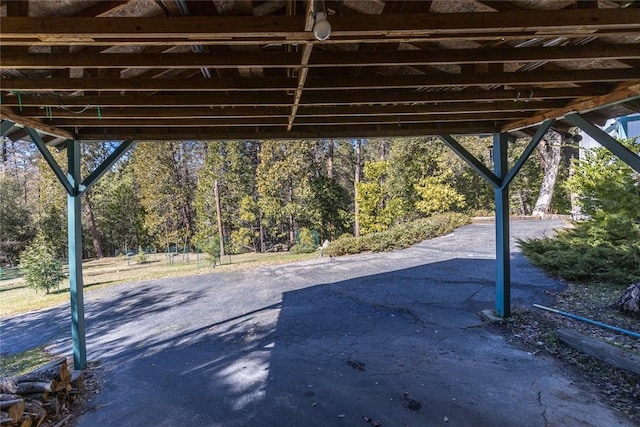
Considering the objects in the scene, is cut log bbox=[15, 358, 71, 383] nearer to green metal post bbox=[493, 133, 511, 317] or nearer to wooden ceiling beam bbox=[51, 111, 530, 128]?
wooden ceiling beam bbox=[51, 111, 530, 128]

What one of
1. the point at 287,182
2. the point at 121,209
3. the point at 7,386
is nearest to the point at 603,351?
the point at 7,386

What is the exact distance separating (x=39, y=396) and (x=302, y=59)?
3.44 m

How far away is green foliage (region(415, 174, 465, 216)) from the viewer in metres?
14.9

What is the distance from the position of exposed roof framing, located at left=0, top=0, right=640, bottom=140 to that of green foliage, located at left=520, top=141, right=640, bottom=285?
373 cm

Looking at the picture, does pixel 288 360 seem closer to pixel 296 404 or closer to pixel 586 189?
pixel 296 404

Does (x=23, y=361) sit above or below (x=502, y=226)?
below

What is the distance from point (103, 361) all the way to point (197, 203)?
42.1 ft

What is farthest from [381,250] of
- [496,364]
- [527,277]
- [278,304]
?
[496,364]

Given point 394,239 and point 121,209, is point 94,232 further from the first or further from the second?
point 394,239

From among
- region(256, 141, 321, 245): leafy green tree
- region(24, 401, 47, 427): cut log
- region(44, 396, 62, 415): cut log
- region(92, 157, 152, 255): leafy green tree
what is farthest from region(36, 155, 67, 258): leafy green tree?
region(24, 401, 47, 427): cut log

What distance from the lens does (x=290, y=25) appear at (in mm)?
1616

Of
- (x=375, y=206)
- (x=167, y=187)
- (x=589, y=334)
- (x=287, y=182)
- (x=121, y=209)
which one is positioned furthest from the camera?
(x=121, y=209)

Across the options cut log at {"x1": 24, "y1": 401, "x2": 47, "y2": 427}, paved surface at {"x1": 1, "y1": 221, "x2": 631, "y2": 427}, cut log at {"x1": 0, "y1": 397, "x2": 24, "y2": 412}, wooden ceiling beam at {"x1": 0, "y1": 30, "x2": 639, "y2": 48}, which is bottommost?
paved surface at {"x1": 1, "y1": 221, "x2": 631, "y2": 427}

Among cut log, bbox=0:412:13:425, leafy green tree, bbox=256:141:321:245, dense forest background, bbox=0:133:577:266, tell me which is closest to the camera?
cut log, bbox=0:412:13:425
